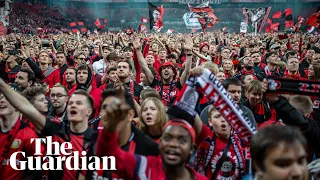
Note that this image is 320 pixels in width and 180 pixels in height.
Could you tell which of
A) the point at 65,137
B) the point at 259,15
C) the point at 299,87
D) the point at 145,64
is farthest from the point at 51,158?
the point at 259,15

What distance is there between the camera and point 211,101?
10.2 ft

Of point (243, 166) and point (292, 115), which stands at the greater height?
point (292, 115)

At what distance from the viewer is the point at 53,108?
523 cm

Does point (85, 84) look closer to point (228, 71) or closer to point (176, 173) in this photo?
point (228, 71)

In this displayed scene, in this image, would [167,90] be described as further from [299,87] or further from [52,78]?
[299,87]

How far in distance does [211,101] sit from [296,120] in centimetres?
78

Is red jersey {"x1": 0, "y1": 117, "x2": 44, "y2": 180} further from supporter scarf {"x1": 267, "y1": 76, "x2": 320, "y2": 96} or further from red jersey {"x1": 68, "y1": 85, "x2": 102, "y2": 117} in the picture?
supporter scarf {"x1": 267, "y1": 76, "x2": 320, "y2": 96}

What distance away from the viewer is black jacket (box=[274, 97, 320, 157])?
318 cm

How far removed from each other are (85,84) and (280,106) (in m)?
3.61

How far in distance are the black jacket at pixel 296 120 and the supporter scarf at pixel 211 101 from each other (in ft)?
1.05

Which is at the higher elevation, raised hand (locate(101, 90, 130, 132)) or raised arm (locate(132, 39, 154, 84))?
raised arm (locate(132, 39, 154, 84))

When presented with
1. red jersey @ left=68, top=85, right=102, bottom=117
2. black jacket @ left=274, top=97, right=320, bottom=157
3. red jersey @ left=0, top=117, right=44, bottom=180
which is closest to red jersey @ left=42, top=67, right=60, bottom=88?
red jersey @ left=68, top=85, right=102, bottom=117

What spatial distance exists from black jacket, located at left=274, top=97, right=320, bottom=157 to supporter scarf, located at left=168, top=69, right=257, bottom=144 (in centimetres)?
32

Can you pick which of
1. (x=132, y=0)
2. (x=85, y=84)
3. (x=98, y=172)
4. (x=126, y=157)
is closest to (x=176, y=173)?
(x=126, y=157)
